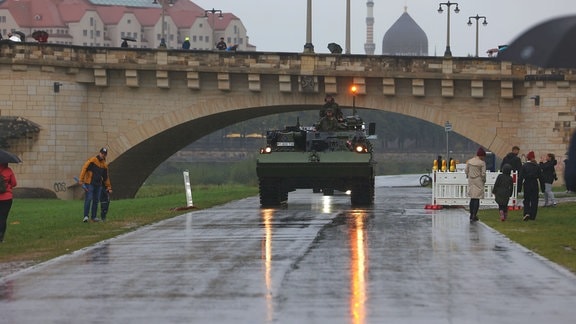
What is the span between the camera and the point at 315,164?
32.3 meters

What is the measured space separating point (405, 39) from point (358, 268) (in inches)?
6469

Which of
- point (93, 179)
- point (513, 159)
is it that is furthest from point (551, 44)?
point (513, 159)

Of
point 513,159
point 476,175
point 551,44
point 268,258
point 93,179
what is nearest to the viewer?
point 551,44

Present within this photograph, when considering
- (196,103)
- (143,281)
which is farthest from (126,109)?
(143,281)

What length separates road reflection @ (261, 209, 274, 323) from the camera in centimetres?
1162

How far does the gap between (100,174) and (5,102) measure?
22154 millimetres

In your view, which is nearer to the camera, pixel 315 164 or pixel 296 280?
pixel 296 280

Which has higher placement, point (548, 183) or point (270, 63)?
point (270, 63)

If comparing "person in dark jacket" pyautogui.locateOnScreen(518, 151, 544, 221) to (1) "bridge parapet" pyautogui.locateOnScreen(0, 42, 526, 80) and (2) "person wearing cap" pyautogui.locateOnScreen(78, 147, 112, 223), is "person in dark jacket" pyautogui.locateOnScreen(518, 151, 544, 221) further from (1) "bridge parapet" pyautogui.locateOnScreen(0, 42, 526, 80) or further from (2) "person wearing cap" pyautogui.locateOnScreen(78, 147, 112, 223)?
(1) "bridge parapet" pyautogui.locateOnScreen(0, 42, 526, 80)

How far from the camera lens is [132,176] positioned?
54375 mm

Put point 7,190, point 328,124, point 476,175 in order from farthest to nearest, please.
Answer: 1. point 328,124
2. point 476,175
3. point 7,190

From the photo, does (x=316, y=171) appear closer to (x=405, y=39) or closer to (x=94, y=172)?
(x=94, y=172)

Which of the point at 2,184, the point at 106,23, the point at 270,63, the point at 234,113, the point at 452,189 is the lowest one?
the point at 452,189

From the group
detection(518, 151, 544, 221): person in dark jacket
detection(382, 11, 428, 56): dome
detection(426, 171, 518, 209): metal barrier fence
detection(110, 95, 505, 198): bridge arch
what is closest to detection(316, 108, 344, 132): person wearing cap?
detection(426, 171, 518, 209): metal barrier fence
